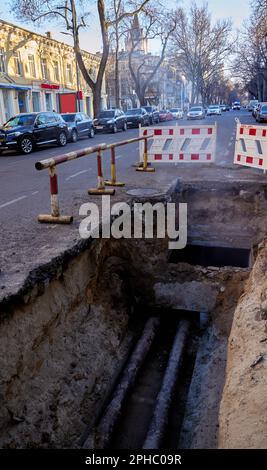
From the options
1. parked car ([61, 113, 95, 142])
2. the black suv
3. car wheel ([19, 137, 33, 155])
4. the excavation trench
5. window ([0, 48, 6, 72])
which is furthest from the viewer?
window ([0, 48, 6, 72])

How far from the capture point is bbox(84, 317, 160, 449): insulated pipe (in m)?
3.74

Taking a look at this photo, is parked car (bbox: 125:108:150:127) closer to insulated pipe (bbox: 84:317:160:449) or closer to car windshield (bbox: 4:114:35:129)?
car windshield (bbox: 4:114:35:129)

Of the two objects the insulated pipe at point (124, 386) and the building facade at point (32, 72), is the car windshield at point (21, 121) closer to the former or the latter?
the building facade at point (32, 72)

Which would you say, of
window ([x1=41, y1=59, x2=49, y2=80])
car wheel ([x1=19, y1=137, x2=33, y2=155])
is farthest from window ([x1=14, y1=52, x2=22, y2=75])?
car wheel ([x1=19, y1=137, x2=33, y2=155])

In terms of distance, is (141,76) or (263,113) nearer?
(263,113)

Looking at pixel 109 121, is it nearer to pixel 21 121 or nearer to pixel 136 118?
pixel 136 118

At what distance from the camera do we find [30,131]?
53.4 feet

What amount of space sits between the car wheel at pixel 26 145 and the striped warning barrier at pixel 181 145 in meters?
7.40

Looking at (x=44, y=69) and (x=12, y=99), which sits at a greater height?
(x=44, y=69)

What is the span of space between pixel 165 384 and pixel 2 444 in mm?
1992

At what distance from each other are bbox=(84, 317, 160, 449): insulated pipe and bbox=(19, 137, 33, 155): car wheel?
12.4 metres

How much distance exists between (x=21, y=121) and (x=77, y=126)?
5059 millimetres

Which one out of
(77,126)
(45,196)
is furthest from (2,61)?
(45,196)
